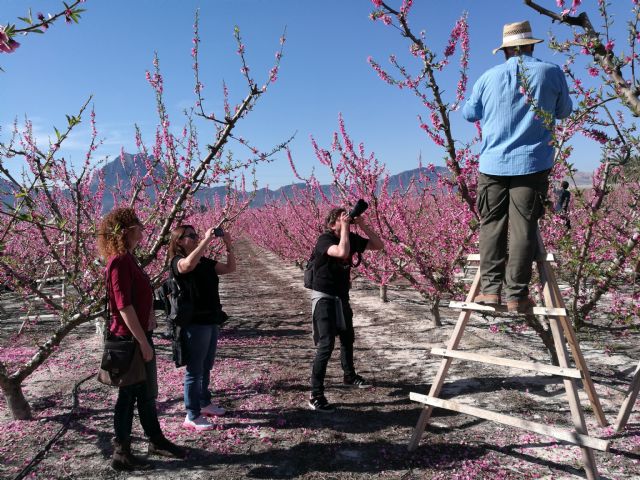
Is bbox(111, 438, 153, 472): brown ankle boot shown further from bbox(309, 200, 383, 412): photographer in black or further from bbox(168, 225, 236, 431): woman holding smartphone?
bbox(309, 200, 383, 412): photographer in black

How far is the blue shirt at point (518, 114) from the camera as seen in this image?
107 inches

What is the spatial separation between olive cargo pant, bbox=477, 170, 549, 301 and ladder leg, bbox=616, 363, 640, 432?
1.27 meters

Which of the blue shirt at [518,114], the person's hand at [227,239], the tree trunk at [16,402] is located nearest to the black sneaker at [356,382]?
the person's hand at [227,239]

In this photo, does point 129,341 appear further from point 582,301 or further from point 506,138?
Answer: point 582,301

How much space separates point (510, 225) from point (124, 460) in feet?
10.6

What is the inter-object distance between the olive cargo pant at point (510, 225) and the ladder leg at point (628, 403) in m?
1.27

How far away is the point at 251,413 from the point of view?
416 centimetres

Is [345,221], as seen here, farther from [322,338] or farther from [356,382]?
[356,382]

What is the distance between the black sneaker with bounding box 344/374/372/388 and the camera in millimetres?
4748

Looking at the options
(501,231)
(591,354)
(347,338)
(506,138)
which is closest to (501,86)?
(506,138)

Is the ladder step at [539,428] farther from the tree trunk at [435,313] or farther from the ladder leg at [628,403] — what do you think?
the tree trunk at [435,313]

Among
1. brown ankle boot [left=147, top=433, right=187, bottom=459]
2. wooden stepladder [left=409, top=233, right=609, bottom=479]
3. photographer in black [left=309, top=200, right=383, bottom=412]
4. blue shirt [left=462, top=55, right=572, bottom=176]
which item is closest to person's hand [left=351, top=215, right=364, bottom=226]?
A: photographer in black [left=309, top=200, right=383, bottom=412]

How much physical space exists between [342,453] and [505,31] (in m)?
3.35

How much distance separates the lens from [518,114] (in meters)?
2.82
